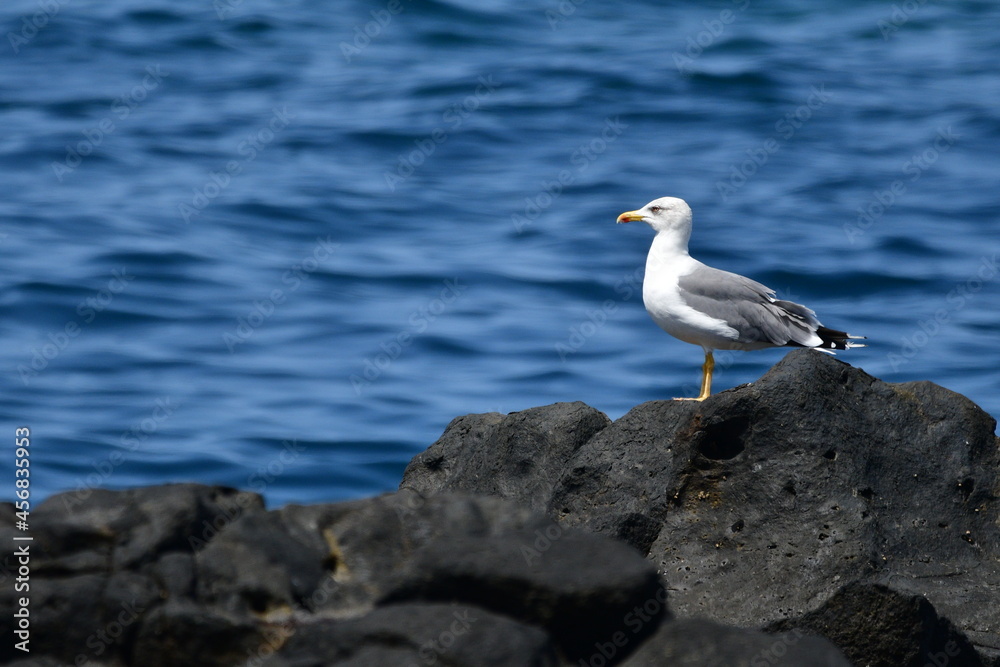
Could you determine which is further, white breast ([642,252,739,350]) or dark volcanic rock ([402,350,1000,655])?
white breast ([642,252,739,350])

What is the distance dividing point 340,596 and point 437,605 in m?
0.41

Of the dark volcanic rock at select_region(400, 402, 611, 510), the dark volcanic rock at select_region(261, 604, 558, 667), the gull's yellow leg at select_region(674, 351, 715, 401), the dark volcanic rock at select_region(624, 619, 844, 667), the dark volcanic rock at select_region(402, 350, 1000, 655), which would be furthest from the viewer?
the gull's yellow leg at select_region(674, 351, 715, 401)

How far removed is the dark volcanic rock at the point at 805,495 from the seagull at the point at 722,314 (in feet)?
3.99

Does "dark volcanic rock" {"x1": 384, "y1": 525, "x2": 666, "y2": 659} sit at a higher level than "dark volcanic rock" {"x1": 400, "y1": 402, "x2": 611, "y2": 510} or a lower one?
higher

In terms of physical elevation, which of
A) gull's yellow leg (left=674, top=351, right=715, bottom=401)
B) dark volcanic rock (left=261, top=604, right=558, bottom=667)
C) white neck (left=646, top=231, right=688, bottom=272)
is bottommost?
gull's yellow leg (left=674, top=351, right=715, bottom=401)

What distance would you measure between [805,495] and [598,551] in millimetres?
1995

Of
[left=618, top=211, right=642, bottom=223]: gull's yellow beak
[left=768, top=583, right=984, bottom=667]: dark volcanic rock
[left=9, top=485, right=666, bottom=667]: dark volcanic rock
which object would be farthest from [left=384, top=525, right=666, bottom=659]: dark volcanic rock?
[left=618, top=211, right=642, bottom=223]: gull's yellow beak

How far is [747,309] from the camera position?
8016 mm

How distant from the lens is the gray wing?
26.2 feet

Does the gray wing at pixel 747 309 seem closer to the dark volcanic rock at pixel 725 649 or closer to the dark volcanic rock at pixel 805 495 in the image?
the dark volcanic rock at pixel 805 495

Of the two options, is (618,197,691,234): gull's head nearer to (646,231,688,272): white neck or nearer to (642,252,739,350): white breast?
(646,231,688,272): white neck

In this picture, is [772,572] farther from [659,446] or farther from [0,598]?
[0,598]

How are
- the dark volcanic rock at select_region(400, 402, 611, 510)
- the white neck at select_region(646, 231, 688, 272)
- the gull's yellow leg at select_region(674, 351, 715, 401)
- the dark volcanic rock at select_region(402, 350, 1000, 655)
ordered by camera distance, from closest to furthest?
the dark volcanic rock at select_region(402, 350, 1000, 655)
the dark volcanic rock at select_region(400, 402, 611, 510)
the gull's yellow leg at select_region(674, 351, 715, 401)
the white neck at select_region(646, 231, 688, 272)

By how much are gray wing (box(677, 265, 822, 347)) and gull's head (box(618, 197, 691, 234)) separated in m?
0.59
